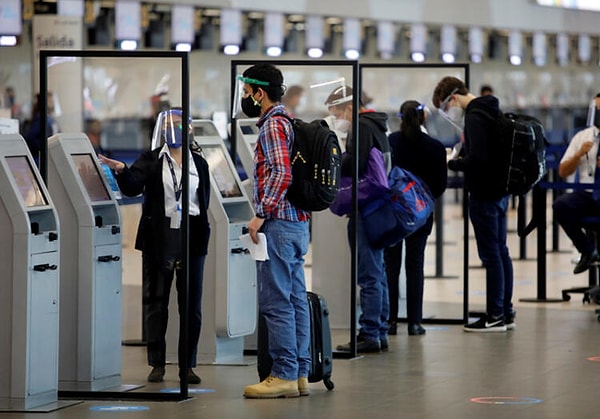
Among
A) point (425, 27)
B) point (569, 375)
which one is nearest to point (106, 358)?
point (569, 375)

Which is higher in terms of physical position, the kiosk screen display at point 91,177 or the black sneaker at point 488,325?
the kiosk screen display at point 91,177

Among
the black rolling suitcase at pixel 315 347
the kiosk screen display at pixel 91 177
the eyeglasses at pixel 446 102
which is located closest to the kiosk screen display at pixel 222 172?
the kiosk screen display at pixel 91 177

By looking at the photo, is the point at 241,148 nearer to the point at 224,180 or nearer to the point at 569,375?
the point at 224,180

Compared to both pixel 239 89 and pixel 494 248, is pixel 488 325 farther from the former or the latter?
pixel 239 89

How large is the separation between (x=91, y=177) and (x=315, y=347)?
144cm

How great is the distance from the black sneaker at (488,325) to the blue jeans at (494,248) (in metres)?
0.04

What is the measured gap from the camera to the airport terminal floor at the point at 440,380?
668 cm

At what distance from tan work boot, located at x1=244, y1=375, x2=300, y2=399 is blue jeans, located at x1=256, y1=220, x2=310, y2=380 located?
0.03 m

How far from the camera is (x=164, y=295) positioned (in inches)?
293

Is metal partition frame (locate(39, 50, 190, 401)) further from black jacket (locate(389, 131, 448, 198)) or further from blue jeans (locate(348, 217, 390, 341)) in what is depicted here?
black jacket (locate(389, 131, 448, 198))

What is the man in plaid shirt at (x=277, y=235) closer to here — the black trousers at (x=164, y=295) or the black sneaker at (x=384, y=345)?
the black trousers at (x=164, y=295)

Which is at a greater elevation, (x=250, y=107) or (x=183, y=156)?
(x=250, y=107)

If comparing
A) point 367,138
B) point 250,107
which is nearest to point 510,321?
point 367,138

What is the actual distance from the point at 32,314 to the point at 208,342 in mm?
2015
